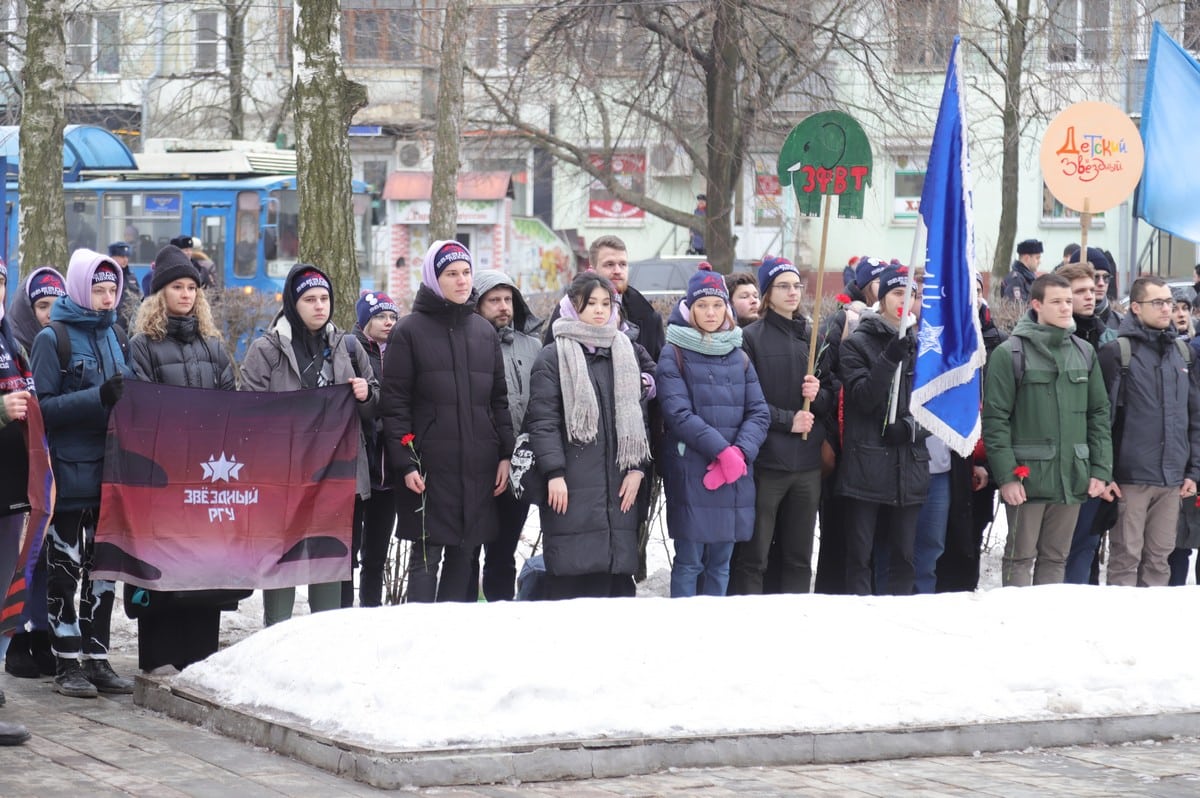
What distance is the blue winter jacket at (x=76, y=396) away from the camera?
24.9 feet

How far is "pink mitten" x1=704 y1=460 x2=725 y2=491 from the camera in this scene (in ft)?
28.2

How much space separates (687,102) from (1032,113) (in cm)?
544

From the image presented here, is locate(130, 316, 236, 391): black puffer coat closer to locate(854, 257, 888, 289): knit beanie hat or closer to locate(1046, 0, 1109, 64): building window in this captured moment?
locate(854, 257, 888, 289): knit beanie hat

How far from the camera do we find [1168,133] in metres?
11.5

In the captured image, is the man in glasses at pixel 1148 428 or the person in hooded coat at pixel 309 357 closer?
the person in hooded coat at pixel 309 357

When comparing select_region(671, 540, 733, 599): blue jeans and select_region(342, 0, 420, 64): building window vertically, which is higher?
select_region(342, 0, 420, 64): building window

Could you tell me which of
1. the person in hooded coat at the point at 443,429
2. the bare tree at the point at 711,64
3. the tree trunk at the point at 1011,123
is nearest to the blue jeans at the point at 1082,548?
the person in hooded coat at the point at 443,429

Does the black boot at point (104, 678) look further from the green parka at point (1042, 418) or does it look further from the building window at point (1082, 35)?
the building window at point (1082, 35)

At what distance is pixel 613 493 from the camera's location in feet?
27.5

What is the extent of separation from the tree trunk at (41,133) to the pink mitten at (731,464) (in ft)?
29.2

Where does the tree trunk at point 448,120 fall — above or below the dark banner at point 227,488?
above

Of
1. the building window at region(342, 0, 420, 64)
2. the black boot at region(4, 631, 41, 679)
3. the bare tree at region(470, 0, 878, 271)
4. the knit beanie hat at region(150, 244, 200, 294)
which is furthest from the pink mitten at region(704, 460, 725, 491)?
the building window at region(342, 0, 420, 64)

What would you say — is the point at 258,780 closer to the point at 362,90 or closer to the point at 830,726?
the point at 830,726

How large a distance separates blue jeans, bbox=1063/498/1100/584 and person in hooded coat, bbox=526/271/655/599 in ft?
9.59
